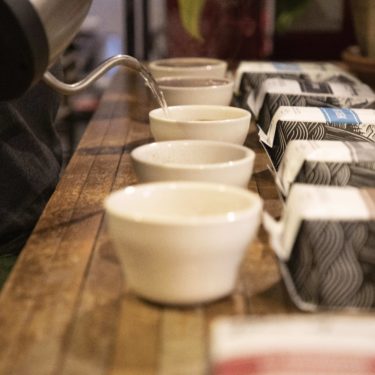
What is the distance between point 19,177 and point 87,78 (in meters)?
0.42

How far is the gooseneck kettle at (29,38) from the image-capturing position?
0.98 meters

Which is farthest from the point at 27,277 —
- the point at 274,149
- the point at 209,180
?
the point at 274,149

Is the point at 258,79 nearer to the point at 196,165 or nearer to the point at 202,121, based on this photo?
the point at 202,121

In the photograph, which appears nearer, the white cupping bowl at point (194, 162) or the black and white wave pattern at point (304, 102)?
the white cupping bowl at point (194, 162)

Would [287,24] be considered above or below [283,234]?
below

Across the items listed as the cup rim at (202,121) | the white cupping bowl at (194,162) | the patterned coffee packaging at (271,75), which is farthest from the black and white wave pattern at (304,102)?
the white cupping bowl at (194,162)

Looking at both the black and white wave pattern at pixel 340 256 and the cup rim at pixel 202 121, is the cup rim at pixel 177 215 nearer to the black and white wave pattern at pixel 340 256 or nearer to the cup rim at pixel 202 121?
the black and white wave pattern at pixel 340 256

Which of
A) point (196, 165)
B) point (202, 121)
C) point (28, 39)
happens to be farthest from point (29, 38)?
point (202, 121)

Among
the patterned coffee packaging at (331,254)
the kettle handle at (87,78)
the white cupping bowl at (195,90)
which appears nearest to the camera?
the patterned coffee packaging at (331,254)

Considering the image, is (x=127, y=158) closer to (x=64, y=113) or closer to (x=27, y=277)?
(x=27, y=277)

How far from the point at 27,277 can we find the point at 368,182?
44 cm

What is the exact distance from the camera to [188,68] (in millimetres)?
1858

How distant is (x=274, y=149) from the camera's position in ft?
4.11

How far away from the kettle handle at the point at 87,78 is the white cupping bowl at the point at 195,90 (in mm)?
148
